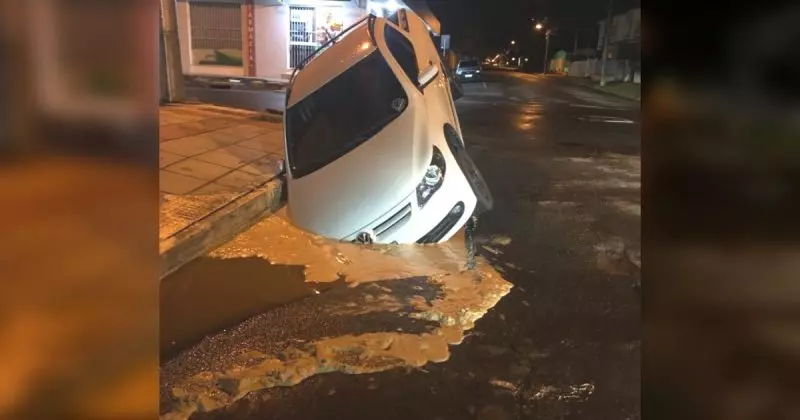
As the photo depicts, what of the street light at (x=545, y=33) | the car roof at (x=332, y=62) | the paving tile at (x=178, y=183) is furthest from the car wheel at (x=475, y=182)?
the street light at (x=545, y=33)

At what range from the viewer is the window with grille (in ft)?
64.1

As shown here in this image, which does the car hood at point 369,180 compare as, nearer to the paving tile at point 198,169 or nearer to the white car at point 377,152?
the white car at point 377,152

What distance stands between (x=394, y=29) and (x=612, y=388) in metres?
4.89

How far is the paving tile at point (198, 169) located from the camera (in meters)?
6.10

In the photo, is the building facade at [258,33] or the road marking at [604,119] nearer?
the road marking at [604,119]

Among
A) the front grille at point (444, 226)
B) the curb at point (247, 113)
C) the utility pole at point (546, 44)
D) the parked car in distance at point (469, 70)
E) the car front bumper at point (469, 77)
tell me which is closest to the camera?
the front grille at point (444, 226)

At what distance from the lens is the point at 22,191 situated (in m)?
1.26

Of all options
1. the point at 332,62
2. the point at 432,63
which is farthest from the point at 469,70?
the point at 332,62

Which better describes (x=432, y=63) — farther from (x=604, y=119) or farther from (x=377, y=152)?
(x=604, y=119)

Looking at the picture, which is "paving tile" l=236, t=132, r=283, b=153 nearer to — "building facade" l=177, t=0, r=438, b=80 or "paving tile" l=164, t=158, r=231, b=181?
"paving tile" l=164, t=158, r=231, b=181

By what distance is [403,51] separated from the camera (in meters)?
6.33

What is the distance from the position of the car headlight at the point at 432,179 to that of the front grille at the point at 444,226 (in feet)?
0.78

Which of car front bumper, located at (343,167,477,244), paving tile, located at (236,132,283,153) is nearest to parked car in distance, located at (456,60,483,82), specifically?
paving tile, located at (236,132,283,153)

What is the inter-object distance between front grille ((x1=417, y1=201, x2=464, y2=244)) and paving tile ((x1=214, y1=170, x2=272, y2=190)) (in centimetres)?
203
